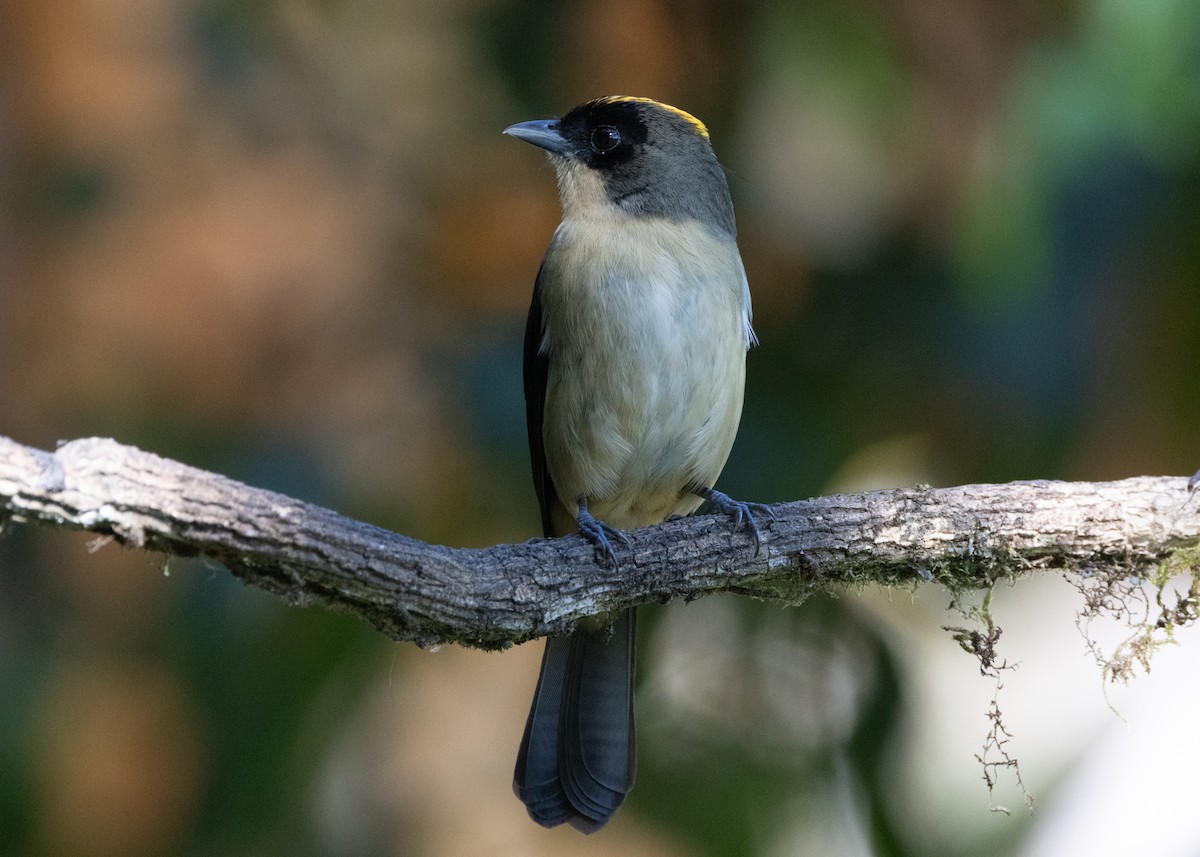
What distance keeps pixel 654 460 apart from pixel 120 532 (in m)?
→ 1.87

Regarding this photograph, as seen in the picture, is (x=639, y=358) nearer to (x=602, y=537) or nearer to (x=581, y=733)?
(x=602, y=537)

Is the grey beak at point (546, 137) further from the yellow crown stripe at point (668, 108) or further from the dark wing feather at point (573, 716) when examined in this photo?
the dark wing feather at point (573, 716)

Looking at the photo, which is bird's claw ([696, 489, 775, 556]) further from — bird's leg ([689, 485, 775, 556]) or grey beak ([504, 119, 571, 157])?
grey beak ([504, 119, 571, 157])

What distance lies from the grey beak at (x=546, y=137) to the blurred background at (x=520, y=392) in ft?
2.18

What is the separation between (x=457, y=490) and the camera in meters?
4.31

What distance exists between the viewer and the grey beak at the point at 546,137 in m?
4.06

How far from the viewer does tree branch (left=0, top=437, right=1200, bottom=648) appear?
85.6 inches

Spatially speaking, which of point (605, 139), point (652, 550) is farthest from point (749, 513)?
point (605, 139)

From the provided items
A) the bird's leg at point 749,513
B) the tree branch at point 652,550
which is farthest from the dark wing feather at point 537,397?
the tree branch at point 652,550

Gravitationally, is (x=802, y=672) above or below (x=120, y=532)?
above

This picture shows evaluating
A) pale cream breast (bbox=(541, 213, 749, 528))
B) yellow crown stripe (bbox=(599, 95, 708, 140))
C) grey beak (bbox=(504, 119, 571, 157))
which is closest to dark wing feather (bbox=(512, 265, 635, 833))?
pale cream breast (bbox=(541, 213, 749, 528))

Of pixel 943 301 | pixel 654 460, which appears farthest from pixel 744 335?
pixel 943 301

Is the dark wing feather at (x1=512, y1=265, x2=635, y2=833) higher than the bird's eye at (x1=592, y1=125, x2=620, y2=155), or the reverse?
the bird's eye at (x1=592, y1=125, x2=620, y2=155)

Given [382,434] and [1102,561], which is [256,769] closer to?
[382,434]
